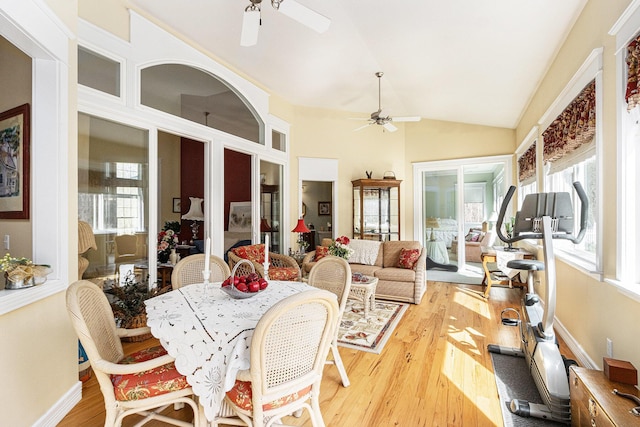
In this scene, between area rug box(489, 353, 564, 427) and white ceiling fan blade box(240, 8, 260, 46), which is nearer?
area rug box(489, 353, 564, 427)

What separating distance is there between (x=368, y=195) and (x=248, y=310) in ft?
16.6

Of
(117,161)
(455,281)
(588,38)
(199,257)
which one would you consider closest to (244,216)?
(117,161)

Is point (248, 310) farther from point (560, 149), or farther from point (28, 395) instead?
point (560, 149)

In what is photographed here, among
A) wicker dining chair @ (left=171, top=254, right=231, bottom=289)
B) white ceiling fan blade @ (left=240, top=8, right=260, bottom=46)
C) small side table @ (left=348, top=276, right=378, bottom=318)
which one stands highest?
white ceiling fan blade @ (left=240, top=8, right=260, bottom=46)

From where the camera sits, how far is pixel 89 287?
5.61ft

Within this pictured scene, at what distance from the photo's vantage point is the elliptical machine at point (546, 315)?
2.02 meters

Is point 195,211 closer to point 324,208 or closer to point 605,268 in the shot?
point 324,208

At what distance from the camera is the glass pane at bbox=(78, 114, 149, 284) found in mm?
2982

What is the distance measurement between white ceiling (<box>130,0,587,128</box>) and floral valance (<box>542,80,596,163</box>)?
0.76m

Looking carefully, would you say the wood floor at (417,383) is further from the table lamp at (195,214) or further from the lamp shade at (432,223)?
the table lamp at (195,214)

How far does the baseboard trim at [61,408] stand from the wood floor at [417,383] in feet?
0.13

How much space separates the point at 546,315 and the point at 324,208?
4.96 m

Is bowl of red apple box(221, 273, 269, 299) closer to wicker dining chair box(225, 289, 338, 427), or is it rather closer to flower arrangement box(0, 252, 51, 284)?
wicker dining chair box(225, 289, 338, 427)

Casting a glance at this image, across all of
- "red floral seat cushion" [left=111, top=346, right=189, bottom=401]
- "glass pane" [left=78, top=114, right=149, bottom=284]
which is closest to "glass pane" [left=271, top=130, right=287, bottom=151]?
"glass pane" [left=78, top=114, right=149, bottom=284]
